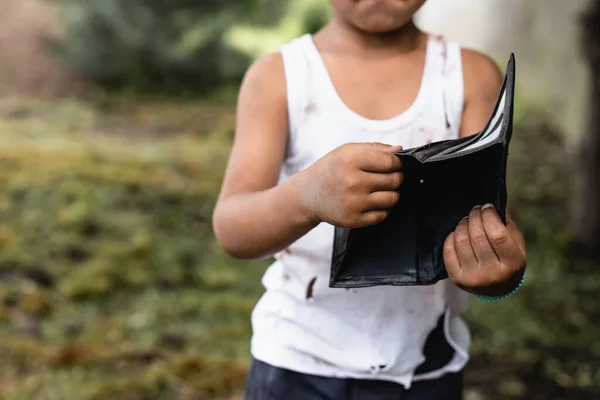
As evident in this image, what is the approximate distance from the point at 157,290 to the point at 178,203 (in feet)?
3.81

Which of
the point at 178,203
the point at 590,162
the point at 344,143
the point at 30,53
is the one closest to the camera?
the point at 344,143

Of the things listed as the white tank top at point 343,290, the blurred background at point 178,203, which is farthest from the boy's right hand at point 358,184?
the blurred background at point 178,203

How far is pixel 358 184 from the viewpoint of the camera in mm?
958

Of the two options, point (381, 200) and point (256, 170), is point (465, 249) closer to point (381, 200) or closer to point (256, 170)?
point (381, 200)

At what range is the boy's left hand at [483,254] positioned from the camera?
0.95 meters

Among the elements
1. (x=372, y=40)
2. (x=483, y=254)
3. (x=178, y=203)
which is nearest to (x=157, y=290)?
(x=178, y=203)

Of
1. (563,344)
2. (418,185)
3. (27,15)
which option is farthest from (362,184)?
(27,15)

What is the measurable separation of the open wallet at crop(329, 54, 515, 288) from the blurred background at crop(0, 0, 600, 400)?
1.68m

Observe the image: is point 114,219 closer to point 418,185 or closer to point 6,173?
point 6,173

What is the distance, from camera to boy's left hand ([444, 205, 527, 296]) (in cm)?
95

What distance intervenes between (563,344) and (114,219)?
2343 mm

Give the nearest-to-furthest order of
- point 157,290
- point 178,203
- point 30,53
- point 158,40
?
point 157,290 < point 178,203 < point 158,40 < point 30,53

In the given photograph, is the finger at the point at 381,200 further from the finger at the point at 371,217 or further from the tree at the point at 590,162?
the tree at the point at 590,162

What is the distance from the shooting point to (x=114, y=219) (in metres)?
A: 4.07
